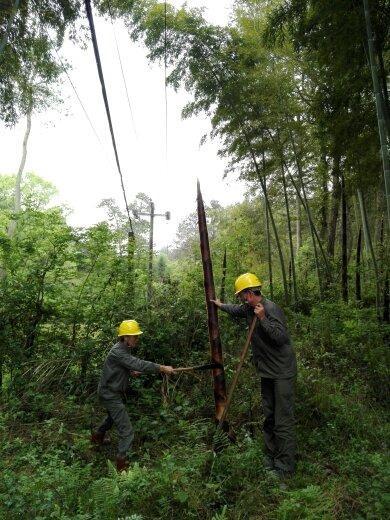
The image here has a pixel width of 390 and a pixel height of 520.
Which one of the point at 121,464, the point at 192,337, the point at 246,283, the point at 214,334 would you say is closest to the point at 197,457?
the point at 121,464

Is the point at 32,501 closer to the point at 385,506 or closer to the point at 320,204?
the point at 385,506

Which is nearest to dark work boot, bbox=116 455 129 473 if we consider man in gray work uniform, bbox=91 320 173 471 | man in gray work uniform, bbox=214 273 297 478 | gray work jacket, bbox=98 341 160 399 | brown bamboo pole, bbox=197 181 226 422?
man in gray work uniform, bbox=91 320 173 471

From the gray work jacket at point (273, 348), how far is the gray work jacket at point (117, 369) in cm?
122

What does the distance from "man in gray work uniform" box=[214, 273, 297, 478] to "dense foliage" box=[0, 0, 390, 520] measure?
0.70 ft

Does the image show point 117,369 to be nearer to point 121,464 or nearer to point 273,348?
point 121,464

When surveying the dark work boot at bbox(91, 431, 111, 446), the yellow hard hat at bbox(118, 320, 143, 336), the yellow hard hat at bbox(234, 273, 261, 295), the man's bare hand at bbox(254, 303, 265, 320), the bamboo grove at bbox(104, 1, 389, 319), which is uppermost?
the bamboo grove at bbox(104, 1, 389, 319)

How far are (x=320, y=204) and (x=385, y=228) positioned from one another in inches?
95.3

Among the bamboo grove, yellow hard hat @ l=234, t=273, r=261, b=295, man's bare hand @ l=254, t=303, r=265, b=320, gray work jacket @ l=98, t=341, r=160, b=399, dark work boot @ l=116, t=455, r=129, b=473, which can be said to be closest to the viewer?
man's bare hand @ l=254, t=303, r=265, b=320

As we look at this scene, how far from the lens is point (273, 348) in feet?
12.2

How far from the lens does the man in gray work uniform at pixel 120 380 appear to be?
4182mm

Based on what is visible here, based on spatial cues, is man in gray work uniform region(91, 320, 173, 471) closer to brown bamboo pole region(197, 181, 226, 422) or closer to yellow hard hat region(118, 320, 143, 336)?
yellow hard hat region(118, 320, 143, 336)

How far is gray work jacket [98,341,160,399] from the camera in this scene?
423 centimetres

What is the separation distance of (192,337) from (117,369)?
6.87ft

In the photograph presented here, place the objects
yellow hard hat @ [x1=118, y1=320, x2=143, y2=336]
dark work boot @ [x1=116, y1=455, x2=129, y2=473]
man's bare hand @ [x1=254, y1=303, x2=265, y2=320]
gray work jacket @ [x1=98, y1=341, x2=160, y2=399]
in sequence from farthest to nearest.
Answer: yellow hard hat @ [x1=118, y1=320, x2=143, y2=336], gray work jacket @ [x1=98, y1=341, x2=160, y2=399], dark work boot @ [x1=116, y1=455, x2=129, y2=473], man's bare hand @ [x1=254, y1=303, x2=265, y2=320]
